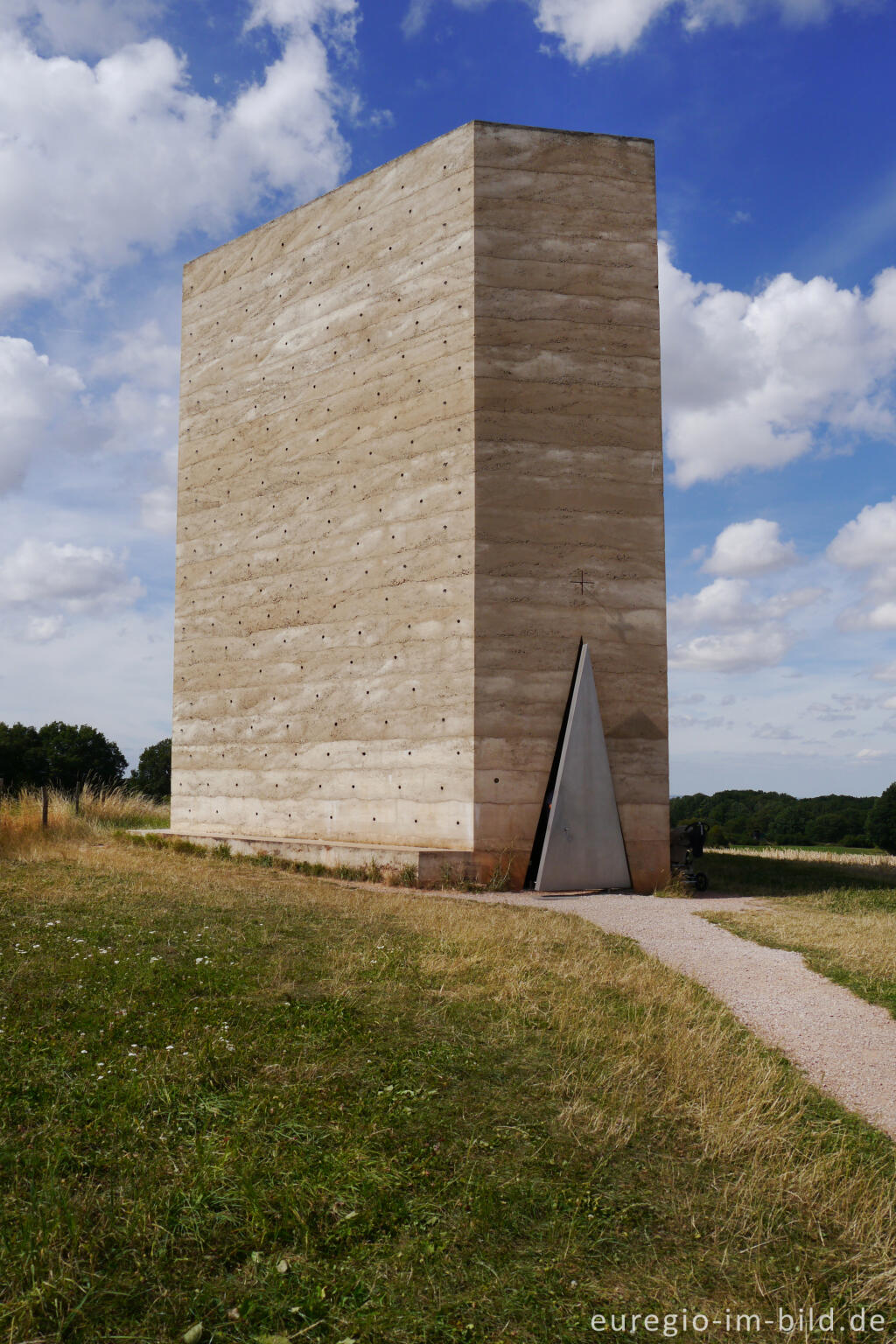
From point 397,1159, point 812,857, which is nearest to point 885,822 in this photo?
point 812,857

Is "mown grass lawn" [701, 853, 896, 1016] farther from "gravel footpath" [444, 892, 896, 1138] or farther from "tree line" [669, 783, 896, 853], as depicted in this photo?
"tree line" [669, 783, 896, 853]

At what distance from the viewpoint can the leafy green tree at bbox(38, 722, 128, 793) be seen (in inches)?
1713

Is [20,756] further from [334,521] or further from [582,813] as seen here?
[582,813]

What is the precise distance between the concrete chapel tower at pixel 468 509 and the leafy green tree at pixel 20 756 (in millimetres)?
24545

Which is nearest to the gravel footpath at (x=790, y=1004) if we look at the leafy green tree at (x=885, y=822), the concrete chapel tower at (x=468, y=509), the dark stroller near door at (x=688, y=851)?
the dark stroller near door at (x=688, y=851)

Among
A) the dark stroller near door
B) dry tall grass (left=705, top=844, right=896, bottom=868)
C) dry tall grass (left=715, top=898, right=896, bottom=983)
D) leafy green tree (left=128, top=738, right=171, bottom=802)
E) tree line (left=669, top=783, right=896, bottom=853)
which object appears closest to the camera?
dry tall grass (left=715, top=898, right=896, bottom=983)

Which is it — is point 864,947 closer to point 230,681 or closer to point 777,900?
point 777,900

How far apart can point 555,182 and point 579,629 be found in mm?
8689

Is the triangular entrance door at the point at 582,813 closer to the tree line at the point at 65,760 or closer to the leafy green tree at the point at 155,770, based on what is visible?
the tree line at the point at 65,760

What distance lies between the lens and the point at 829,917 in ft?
43.8

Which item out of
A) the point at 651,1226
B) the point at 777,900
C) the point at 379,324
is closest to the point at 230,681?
the point at 379,324

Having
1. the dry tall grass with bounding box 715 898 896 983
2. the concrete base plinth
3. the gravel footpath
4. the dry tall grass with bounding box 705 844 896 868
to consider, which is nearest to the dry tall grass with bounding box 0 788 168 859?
the concrete base plinth

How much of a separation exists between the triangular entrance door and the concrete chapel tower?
339mm

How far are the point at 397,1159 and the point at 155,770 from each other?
4663 centimetres
